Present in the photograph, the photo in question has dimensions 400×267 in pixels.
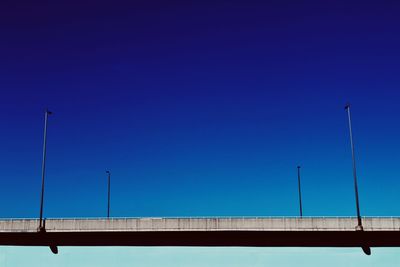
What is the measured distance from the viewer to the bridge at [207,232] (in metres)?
34.7

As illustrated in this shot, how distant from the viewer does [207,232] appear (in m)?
36.6

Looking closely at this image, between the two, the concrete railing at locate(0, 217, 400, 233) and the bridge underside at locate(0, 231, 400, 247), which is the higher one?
the concrete railing at locate(0, 217, 400, 233)

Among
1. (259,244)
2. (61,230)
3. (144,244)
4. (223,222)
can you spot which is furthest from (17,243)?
(259,244)

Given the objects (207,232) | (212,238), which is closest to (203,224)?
(207,232)

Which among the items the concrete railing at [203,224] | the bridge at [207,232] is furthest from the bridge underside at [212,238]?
the concrete railing at [203,224]

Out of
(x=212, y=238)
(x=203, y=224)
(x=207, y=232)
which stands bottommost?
(x=212, y=238)

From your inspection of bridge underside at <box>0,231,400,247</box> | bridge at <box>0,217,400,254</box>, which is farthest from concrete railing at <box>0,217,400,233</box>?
bridge underside at <box>0,231,400,247</box>

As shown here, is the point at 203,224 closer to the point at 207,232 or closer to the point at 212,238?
the point at 207,232

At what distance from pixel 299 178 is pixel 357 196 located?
658 inches

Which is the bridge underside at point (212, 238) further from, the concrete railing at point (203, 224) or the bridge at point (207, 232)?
the concrete railing at point (203, 224)

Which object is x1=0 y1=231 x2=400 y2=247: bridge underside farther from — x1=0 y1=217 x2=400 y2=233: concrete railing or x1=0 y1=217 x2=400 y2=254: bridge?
x1=0 y1=217 x2=400 y2=233: concrete railing

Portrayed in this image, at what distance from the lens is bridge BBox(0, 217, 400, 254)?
34.7 meters

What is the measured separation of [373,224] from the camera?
113 ft

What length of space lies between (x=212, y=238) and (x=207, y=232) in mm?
730
